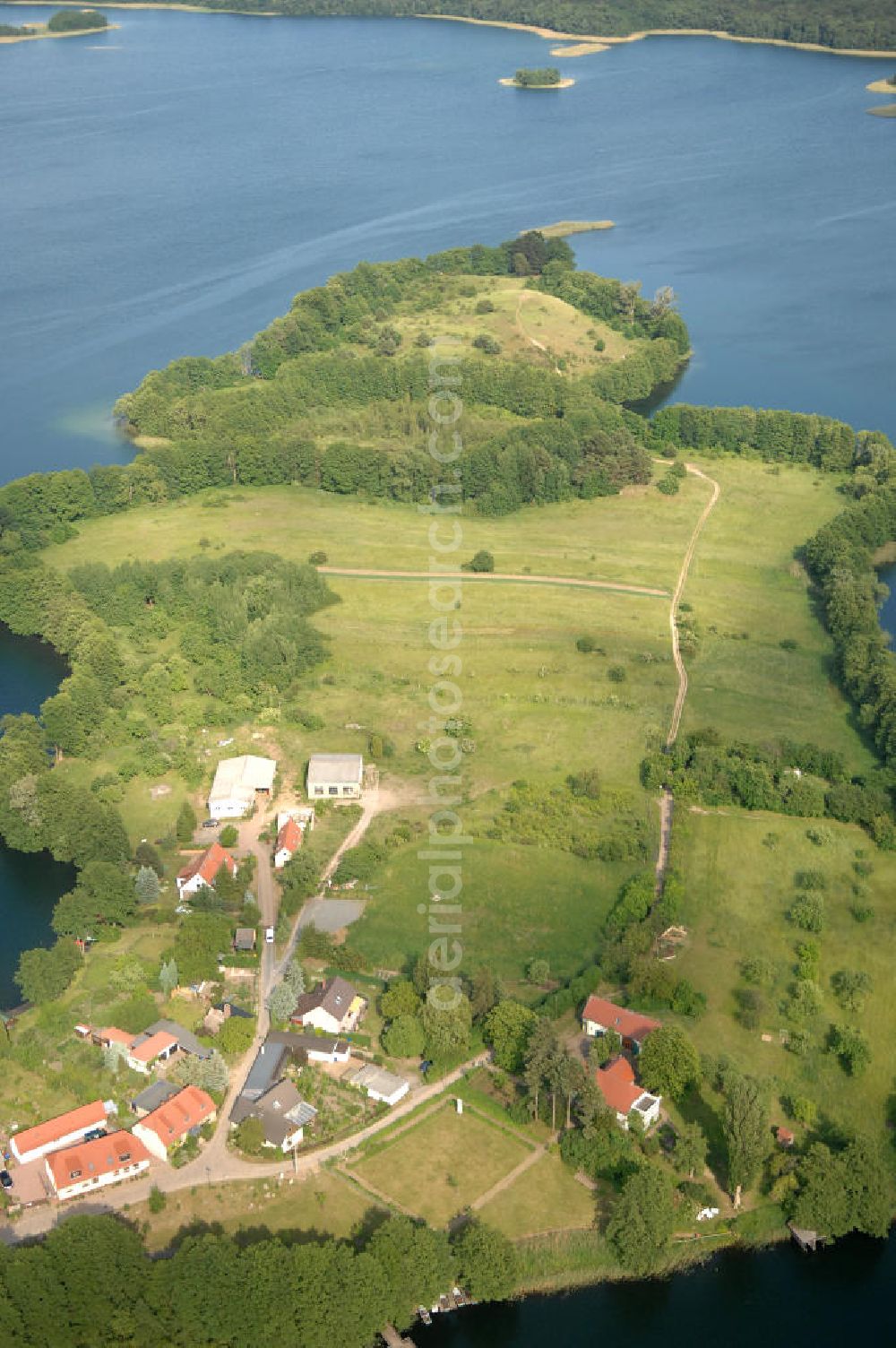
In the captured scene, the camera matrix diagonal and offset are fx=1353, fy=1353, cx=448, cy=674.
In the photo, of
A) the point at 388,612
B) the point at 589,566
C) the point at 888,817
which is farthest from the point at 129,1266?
the point at 589,566

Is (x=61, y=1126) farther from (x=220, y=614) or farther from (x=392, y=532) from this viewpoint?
(x=392, y=532)

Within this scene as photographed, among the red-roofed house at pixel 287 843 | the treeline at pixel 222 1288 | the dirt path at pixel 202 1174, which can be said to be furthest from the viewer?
the red-roofed house at pixel 287 843

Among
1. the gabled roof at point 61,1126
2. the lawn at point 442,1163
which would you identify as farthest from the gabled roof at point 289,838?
the lawn at point 442,1163

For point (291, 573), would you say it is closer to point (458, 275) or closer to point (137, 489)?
point (137, 489)

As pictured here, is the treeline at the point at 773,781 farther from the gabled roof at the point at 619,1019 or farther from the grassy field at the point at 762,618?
the gabled roof at the point at 619,1019

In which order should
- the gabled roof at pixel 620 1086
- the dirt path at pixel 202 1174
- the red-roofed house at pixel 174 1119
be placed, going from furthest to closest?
the gabled roof at pixel 620 1086
the red-roofed house at pixel 174 1119
the dirt path at pixel 202 1174

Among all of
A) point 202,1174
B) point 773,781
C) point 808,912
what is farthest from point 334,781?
point 808,912
